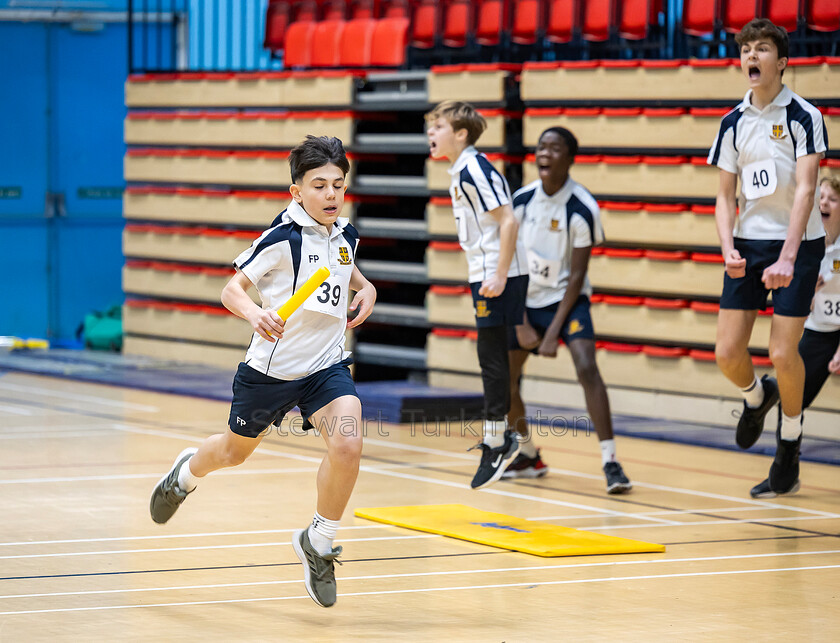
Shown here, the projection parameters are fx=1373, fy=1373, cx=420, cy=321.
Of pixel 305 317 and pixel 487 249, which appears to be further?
pixel 487 249

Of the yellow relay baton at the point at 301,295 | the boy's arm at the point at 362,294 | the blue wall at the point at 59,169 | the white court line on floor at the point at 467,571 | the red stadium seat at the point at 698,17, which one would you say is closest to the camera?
the yellow relay baton at the point at 301,295

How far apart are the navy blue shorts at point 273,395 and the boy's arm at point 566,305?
2.28 meters

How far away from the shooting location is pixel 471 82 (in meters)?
10.2

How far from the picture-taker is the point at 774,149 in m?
6.47

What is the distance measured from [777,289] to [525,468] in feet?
5.66

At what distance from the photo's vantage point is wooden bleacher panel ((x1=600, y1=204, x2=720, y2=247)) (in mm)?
9047

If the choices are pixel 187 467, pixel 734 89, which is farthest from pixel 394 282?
pixel 187 467

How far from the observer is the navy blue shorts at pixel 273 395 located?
4777 mm

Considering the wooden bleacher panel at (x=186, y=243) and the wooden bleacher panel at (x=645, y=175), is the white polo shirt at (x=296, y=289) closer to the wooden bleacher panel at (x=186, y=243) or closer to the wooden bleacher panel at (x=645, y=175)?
the wooden bleacher panel at (x=645, y=175)

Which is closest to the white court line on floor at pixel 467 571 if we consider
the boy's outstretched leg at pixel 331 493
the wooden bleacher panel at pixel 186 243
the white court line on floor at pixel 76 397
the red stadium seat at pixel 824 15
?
the boy's outstretched leg at pixel 331 493

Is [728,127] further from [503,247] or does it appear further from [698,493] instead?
[698,493]

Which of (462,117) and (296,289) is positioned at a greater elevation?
(462,117)

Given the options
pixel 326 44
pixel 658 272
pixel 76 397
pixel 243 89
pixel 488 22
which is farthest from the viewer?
pixel 243 89

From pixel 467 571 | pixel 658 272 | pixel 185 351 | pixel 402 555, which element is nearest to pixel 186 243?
pixel 185 351
